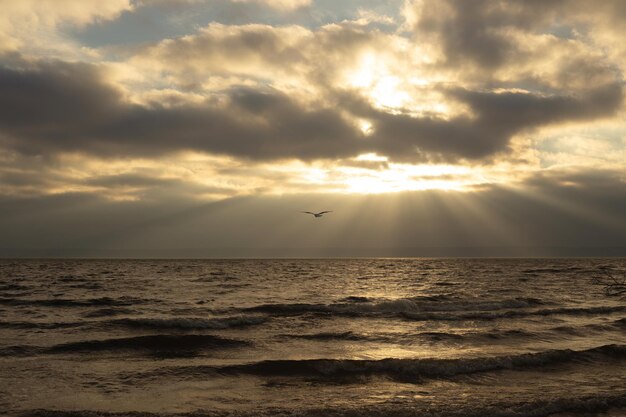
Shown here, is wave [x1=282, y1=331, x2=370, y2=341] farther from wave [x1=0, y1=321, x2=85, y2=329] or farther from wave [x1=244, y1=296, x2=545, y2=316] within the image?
wave [x1=0, y1=321, x2=85, y2=329]

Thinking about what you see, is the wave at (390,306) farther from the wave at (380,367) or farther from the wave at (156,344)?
the wave at (380,367)

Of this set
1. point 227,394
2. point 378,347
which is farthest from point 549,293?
point 227,394

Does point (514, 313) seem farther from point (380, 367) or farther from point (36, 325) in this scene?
point (36, 325)

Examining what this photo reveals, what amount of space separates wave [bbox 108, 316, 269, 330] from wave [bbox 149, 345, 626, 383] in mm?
8496

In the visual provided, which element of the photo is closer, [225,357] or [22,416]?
[22,416]

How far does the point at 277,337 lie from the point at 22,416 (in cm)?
1247

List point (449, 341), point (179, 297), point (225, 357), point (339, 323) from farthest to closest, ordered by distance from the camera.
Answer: point (179, 297)
point (339, 323)
point (449, 341)
point (225, 357)

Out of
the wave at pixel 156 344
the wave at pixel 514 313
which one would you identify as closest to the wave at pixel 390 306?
the wave at pixel 514 313

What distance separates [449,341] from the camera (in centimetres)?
2162

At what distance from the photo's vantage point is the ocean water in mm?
12555

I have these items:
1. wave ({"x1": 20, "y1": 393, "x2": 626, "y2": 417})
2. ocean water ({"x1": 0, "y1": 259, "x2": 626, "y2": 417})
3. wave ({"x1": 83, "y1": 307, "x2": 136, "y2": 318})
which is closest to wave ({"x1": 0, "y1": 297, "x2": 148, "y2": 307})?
ocean water ({"x1": 0, "y1": 259, "x2": 626, "y2": 417})

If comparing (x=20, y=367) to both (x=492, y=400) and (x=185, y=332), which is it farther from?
(x=492, y=400)

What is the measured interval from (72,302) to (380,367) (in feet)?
87.1

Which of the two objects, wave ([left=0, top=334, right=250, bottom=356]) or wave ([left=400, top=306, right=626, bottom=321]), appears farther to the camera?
wave ([left=400, top=306, right=626, bottom=321])
